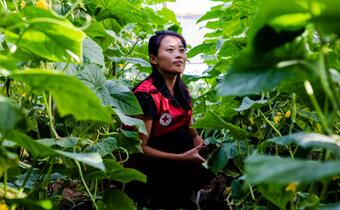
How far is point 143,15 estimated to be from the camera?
140 centimetres

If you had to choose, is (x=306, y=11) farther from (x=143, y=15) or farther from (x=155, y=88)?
(x=155, y=88)

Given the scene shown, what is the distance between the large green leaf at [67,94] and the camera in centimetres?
54

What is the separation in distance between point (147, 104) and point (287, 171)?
3.81ft

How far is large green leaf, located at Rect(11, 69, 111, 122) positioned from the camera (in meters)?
0.54

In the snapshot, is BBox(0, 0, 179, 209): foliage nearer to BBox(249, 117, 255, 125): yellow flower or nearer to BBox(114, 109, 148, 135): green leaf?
BBox(114, 109, 148, 135): green leaf

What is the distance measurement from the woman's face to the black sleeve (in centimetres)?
15

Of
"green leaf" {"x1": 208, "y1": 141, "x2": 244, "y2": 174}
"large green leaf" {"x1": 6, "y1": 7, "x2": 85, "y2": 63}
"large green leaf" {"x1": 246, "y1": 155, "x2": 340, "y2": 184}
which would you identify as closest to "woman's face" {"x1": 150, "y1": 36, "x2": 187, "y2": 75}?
"green leaf" {"x1": 208, "y1": 141, "x2": 244, "y2": 174}

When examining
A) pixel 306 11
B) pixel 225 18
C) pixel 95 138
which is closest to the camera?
pixel 306 11

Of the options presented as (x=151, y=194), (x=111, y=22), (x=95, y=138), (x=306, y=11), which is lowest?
(x=151, y=194)

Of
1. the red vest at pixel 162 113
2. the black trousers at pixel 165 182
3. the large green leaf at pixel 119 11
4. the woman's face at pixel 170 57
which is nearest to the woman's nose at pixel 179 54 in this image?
the woman's face at pixel 170 57

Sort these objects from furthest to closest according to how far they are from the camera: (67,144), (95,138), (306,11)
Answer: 1. (95,138)
2. (67,144)
3. (306,11)

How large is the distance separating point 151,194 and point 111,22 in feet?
1.89

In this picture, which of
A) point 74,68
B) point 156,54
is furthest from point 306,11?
point 156,54

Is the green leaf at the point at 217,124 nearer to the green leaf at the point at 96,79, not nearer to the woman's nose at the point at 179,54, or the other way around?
the green leaf at the point at 96,79
